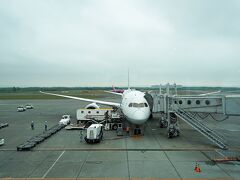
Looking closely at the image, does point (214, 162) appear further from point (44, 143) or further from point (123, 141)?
point (44, 143)

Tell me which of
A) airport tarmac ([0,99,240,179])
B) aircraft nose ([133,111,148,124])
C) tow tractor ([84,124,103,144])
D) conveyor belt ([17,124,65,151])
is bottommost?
airport tarmac ([0,99,240,179])

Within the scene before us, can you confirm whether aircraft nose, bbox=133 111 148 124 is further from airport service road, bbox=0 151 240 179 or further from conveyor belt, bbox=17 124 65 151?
conveyor belt, bbox=17 124 65 151

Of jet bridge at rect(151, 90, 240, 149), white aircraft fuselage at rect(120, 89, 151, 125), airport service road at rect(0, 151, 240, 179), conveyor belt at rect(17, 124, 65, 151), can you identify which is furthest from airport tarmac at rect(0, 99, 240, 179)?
white aircraft fuselage at rect(120, 89, 151, 125)

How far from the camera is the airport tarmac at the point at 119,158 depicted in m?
15.4

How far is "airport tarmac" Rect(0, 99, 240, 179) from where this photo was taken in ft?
50.4

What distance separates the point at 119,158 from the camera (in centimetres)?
1859

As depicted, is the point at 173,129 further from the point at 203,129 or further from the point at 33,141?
the point at 33,141

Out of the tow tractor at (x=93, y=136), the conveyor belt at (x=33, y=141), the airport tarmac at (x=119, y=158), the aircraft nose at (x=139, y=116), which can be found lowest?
the airport tarmac at (x=119, y=158)

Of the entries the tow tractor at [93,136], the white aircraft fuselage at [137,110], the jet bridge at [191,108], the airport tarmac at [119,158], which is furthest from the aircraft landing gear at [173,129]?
the tow tractor at [93,136]

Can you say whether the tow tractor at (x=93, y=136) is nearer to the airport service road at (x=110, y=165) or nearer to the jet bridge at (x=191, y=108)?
the airport service road at (x=110, y=165)

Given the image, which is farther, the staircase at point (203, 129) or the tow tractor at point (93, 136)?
the tow tractor at point (93, 136)

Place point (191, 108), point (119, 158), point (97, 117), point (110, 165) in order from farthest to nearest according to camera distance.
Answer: point (97, 117), point (191, 108), point (119, 158), point (110, 165)

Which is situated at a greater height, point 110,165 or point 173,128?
point 173,128

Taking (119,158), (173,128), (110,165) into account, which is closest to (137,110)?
(173,128)
